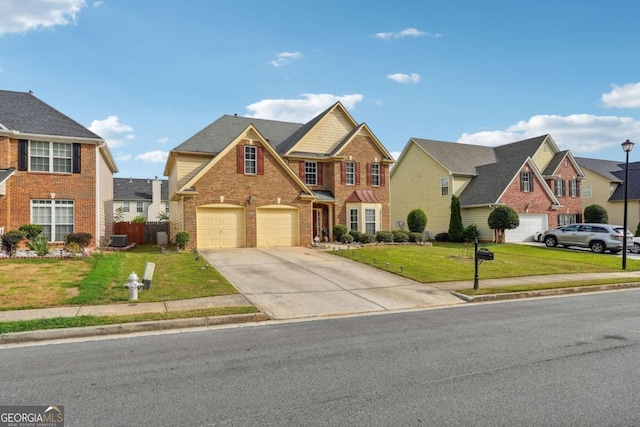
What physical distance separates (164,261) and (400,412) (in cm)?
1466

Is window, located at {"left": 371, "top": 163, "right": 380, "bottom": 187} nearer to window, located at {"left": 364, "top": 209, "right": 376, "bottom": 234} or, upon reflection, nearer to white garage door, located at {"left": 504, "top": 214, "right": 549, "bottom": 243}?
window, located at {"left": 364, "top": 209, "right": 376, "bottom": 234}

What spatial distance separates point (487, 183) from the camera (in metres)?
33.2

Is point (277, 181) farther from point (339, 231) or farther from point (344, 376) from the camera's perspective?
A: point (344, 376)

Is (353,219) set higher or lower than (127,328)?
higher

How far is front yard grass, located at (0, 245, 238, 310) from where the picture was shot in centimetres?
1004

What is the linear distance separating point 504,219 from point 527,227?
445cm

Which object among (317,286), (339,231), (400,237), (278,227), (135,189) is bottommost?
(317,286)

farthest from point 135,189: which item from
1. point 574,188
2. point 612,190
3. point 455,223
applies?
point 612,190

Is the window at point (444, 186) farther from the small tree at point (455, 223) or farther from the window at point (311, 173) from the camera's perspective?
the window at point (311, 173)

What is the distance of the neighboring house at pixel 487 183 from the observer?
3206cm

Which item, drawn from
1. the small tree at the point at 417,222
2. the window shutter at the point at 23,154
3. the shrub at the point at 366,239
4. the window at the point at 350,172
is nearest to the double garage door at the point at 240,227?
the shrub at the point at 366,239

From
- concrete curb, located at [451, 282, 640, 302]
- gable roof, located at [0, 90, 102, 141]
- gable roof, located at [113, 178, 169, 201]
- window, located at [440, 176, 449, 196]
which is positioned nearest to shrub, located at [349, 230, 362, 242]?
window, located at [440, 176, 449, 196]

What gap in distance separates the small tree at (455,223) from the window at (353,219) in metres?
9.55

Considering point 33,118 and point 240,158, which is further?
point 240,158
